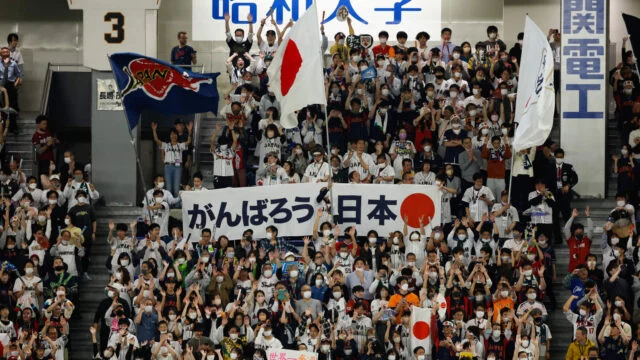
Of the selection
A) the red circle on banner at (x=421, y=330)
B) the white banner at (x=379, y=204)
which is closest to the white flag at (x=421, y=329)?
the red circle on banner at (x=421, y=330)

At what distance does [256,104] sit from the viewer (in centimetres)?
3272

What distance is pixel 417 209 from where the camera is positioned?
2994cm

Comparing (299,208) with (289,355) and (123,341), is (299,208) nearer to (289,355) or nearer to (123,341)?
(289,355)

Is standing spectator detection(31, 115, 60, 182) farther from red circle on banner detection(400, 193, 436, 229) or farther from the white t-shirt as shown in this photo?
the white t-shirt

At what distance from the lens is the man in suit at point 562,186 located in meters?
30.7

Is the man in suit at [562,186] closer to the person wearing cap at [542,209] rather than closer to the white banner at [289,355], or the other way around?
the person wearing cap at [542,209]

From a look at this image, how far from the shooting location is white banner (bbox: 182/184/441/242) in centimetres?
2997

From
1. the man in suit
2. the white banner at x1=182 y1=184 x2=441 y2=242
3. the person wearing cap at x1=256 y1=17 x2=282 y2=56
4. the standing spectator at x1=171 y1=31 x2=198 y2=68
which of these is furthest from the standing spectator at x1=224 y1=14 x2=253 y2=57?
the man in suit

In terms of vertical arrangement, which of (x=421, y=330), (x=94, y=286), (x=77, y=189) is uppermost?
(x=77, y=189)

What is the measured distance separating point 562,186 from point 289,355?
7443 mm

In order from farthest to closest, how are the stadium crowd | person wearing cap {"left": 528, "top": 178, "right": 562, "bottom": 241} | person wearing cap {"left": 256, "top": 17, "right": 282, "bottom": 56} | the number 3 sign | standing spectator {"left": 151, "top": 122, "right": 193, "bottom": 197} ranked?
1. person wearing cap {"left": 256, "top": 17, "right": 282, "bottom": 56}
2. the number 3 sign
3. standing spectator {"left": 151, "top": 122, "right": 193, "bottom": 197}
4. person wearing cap {"left": 528, "top": 178, "right": 562, "bottom": 241}
5. the stadium crowd

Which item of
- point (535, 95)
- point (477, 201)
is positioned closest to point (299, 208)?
point (477, 201)

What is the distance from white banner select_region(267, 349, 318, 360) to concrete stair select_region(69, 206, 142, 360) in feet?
13.3

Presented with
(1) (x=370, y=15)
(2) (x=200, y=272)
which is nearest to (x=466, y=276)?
(2) (x=200, y=272)
